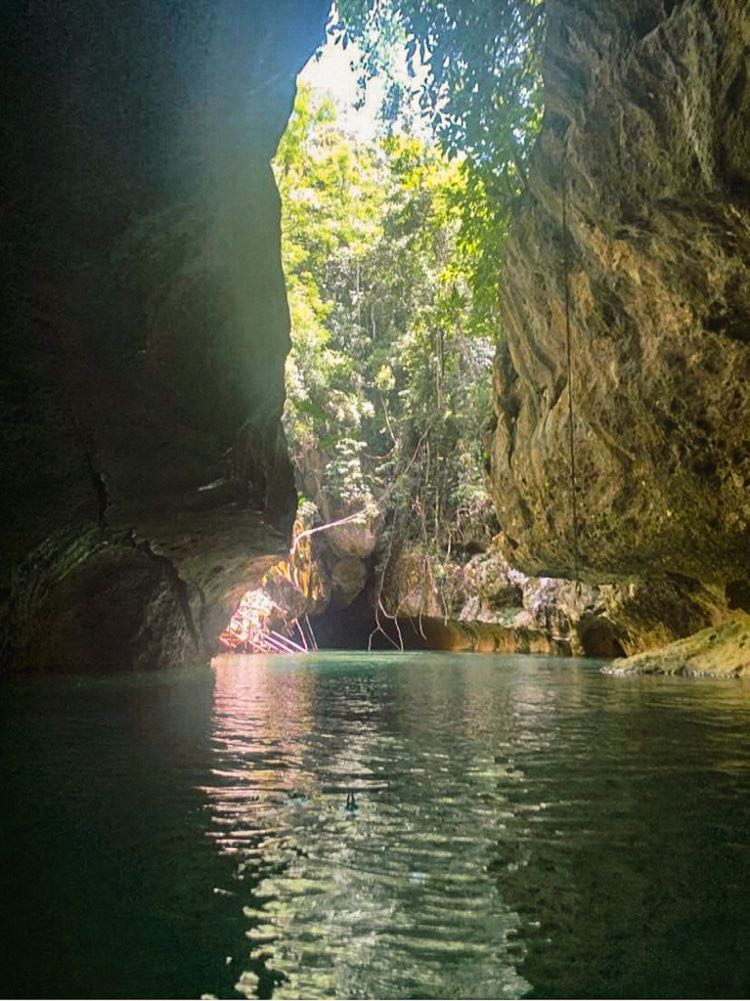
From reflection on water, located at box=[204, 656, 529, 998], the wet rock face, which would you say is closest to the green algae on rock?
the wet rock face

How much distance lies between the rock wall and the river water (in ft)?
7.32

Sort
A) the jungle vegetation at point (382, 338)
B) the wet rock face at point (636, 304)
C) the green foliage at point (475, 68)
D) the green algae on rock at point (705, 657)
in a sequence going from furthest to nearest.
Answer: the jungle vegetation at point (382, 338) → the green algae on rock at point (705, 657) → the green foliage at point (475, 68) → the wet rock face at point (636, 304)

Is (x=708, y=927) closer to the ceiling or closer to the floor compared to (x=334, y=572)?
closer to the floor

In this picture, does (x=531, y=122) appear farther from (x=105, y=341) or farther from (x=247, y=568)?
(x=247, y=568)

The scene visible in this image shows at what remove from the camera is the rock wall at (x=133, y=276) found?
155 inches

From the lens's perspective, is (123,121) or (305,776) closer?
(305,776)

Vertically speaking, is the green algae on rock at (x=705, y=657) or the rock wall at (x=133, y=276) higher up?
the rock wall at (x=133, y=276)

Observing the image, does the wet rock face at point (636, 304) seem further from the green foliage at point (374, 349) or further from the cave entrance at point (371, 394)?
the green foliage at point (374, 349)

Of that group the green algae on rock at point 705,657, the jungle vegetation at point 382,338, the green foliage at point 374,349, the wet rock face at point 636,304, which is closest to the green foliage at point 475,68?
the wet rock face at point 636,304

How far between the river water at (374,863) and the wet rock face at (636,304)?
3.66 m

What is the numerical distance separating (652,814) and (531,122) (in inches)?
311

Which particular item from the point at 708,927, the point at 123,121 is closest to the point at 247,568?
the point at 123,121

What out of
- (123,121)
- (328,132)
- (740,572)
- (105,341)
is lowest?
(740,572)

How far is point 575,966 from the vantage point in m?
1.53
